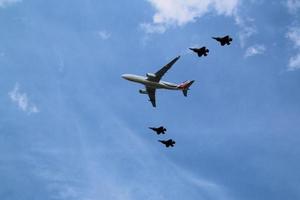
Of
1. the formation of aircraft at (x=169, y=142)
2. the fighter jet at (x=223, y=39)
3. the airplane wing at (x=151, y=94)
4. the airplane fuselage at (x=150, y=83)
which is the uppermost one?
the airplane wing at (x=151, y=94)

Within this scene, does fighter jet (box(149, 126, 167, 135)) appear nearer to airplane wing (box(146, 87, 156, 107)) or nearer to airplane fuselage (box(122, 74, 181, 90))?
airplane fuselage (box(122, 74, 181, 90))

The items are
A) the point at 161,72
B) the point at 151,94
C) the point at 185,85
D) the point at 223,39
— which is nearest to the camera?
the point at 223,39

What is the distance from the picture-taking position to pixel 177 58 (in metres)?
144

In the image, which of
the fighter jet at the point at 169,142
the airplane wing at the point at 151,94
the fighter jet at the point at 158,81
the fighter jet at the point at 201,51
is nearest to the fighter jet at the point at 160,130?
the fighter jet at the point at 169,142

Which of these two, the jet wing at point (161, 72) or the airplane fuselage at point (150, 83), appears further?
the airplane fuselage at point (150, 83)

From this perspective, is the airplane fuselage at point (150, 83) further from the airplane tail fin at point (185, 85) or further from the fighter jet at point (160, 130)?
the fighter jet at point (160, 130)

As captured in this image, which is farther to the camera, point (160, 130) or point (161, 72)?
A: point (161, 72)

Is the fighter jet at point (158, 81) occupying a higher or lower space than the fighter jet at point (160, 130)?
higher

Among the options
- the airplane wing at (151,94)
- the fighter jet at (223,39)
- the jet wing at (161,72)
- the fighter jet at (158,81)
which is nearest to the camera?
the fighter jet at (223,39)

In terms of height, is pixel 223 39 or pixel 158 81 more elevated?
pixel 158 81

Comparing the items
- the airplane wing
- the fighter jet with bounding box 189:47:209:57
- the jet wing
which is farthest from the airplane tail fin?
the fighter jet with bounding box 189:47:209:57

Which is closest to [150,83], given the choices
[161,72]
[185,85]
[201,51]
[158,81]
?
[158,81]

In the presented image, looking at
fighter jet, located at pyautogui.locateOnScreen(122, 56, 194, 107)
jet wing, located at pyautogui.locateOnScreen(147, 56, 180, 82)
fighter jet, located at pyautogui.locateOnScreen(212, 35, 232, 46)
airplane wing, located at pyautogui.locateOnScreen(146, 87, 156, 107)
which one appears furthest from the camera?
airplane wing, located at pyautogui.locateOnScreen(146, 87, 156, 107)

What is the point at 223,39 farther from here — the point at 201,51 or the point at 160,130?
the point at 160,130
